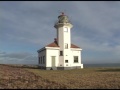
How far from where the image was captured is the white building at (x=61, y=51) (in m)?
33.4

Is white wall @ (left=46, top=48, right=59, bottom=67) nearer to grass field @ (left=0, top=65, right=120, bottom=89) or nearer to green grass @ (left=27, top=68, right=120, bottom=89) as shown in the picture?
green grass @ (left=27, top=68, right=120, bottom=89)

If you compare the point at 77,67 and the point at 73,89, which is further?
the point at 77,67

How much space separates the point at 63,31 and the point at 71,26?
1812mm

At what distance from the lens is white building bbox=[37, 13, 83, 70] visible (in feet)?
110

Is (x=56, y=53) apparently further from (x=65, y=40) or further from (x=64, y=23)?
(x=64, y=23)

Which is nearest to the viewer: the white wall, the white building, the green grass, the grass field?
the grass field

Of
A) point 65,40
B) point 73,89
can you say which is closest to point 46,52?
point 65,40

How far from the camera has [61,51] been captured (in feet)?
111

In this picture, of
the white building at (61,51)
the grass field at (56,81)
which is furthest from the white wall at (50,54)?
the grass field at (56,81)

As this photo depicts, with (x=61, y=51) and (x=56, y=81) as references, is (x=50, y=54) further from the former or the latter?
(x=56, y=81)

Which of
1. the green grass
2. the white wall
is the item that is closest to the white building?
the white wall

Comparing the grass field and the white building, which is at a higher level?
the white building

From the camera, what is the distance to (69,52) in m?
34.3

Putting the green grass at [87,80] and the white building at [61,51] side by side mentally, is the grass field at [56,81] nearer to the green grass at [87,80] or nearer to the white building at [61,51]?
the green grass at [87,80]
